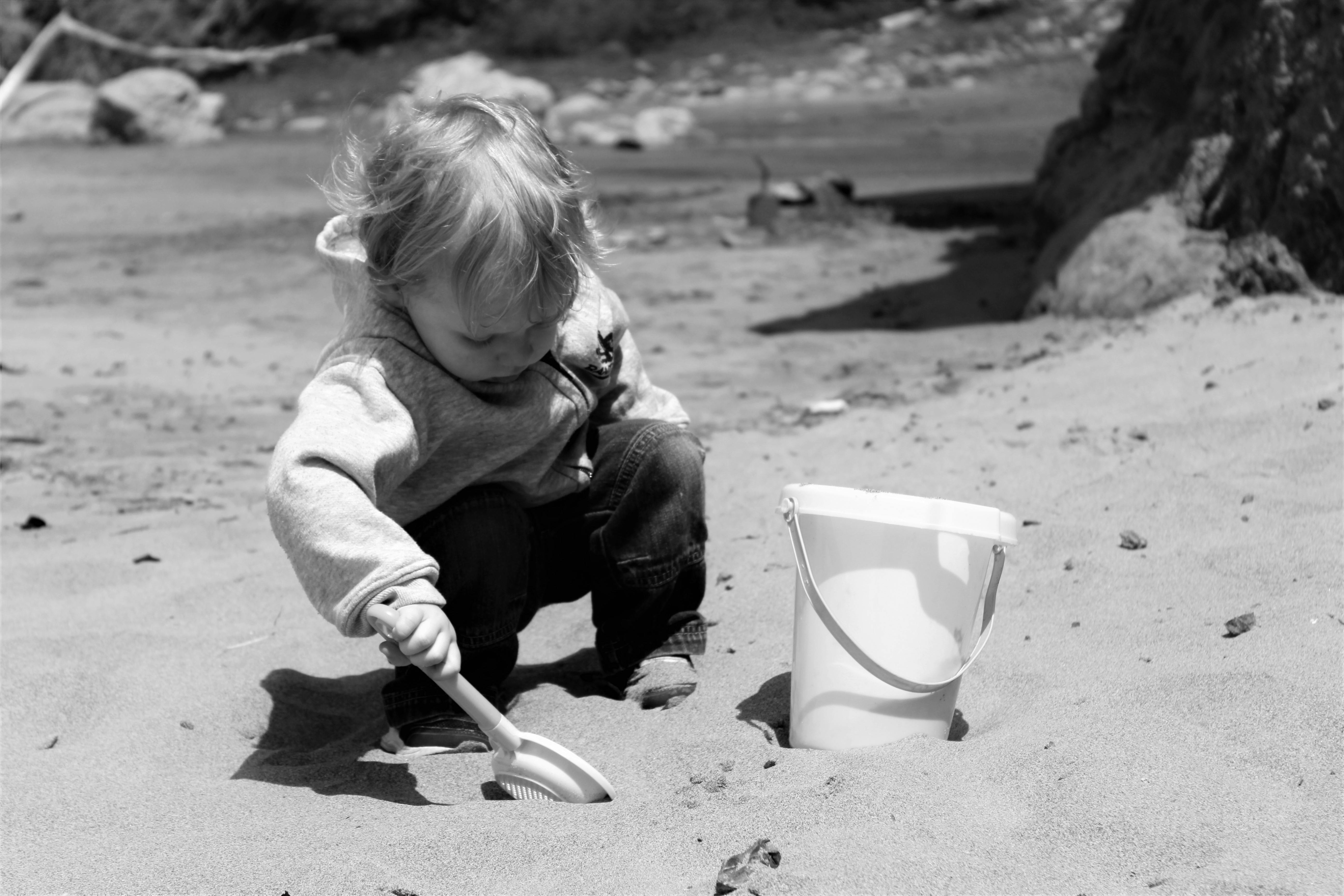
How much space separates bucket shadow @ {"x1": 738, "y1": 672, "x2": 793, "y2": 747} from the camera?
2.26 meters

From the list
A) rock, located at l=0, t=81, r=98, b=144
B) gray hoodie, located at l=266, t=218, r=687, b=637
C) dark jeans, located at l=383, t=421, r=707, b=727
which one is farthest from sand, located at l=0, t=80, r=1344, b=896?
rock, located at l=0, t=81, r=98, b=144

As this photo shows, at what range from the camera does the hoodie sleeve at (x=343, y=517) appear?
6.51ft

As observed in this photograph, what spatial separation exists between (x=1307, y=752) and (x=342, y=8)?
19.6 m

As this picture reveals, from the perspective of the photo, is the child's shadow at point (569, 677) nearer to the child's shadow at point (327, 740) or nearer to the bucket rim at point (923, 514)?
the child's shadow at point (327, 740)

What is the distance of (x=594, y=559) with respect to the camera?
2.60 m

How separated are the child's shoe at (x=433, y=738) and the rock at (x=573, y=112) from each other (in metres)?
11.9

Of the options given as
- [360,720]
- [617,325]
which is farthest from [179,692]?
[617,325]

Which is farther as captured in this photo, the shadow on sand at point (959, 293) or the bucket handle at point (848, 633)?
the shadow on sand at point (959, 293)

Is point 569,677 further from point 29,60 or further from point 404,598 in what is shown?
point 29,60

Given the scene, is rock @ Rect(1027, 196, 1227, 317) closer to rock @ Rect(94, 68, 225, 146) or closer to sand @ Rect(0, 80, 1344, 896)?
sand @ Rect(0, 80, 1344, 896)

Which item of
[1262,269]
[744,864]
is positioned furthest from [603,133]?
[744,864]

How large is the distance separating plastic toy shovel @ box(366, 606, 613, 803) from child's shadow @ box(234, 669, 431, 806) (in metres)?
0.15

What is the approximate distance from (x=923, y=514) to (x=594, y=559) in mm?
771

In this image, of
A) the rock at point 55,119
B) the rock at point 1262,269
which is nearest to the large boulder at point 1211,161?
the rock at point 1262,269
